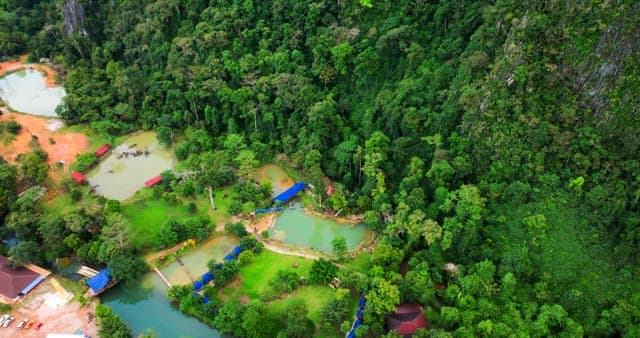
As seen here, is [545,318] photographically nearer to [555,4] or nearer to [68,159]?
[555,4]

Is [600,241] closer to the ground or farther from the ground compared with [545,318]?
farther from the ground

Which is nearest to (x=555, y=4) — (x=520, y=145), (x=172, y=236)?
(x=520, y=145)

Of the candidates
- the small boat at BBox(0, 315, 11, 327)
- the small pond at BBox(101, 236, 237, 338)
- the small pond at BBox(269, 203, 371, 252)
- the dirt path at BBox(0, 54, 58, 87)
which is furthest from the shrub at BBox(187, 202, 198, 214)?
the dirt path at BBox(0, 54, 58, 87)

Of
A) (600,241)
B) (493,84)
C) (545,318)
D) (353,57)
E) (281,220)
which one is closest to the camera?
(545,318)

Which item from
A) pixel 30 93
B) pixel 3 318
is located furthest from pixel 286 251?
pixel 30 93

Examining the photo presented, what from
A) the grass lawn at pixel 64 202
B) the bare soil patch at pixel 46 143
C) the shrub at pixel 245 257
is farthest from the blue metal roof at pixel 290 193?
the bare soil patch at pixel 46 143

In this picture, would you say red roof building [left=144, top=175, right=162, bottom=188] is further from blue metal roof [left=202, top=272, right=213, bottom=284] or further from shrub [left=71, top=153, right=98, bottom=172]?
blue metal roof [left=202, top=272, right=213, bottom=284]

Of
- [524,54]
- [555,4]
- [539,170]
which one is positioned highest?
[555,4]
